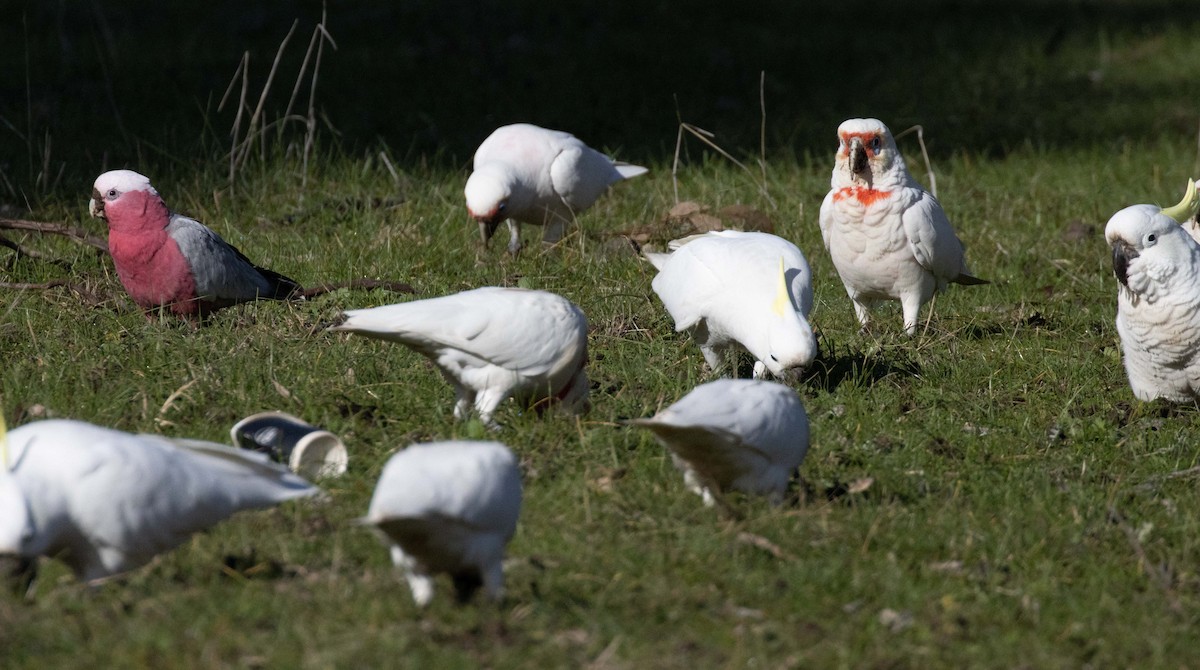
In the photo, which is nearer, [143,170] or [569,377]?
[569,377]

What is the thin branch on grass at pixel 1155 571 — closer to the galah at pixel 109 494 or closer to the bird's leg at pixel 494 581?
the bird's leg at pixel 494 581

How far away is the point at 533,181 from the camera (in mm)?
6293

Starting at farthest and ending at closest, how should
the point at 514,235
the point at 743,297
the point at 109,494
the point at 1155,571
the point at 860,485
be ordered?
the point at 514,235 < the point at 743,297 < the point at 860,485 < the point at 1155,571 < the point at 109,494

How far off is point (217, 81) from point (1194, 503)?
7.18m

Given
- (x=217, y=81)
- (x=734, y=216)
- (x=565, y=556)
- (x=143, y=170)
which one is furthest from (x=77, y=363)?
(x=217, y=81)

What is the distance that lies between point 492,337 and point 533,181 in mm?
2574

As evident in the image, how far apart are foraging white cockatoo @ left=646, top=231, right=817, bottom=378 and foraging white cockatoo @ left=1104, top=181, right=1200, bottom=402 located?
3.53 feet

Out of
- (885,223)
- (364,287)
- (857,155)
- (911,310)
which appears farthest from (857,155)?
(364,287)

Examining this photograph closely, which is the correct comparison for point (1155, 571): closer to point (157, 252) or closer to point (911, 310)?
point (911, 310)

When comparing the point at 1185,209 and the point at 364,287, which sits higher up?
the point at 1185,209

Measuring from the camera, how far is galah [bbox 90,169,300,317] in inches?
190

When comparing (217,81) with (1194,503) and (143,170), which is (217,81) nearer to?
(143,170)

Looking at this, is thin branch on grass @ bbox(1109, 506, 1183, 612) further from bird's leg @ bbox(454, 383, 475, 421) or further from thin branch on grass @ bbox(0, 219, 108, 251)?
thin branch on grass @ bbox(0, 219, 108, 251)

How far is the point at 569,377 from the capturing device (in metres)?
4.05
